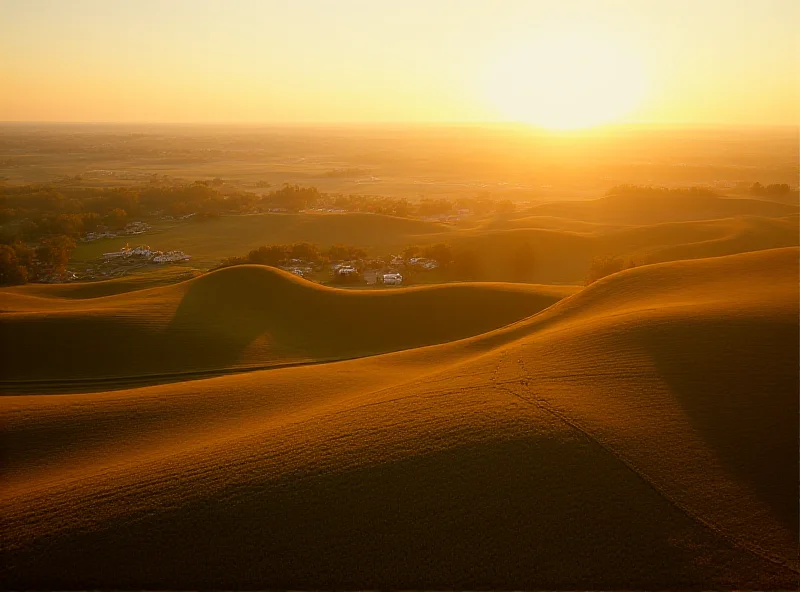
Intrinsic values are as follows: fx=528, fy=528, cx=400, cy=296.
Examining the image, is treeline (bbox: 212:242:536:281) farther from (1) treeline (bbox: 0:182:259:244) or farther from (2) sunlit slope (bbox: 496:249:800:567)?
(1) treeline (bbox: 0:182:259:244)

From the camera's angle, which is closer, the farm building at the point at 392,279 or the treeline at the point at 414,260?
the farm building at the point at 392,279

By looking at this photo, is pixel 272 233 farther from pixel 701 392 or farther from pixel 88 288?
pixel 701 392

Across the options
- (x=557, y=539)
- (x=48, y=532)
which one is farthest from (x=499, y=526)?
(x=48, y=532)

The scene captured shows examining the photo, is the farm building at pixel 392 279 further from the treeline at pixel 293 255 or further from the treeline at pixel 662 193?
the treeline at pixel 662 193

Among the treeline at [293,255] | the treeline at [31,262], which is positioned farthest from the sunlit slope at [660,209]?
the treeline at [31,262]

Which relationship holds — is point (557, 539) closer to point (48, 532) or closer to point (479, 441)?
point (479, 441)

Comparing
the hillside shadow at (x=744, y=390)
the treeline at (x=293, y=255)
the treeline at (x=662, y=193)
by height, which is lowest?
the treeline at (x=293, y=255)
